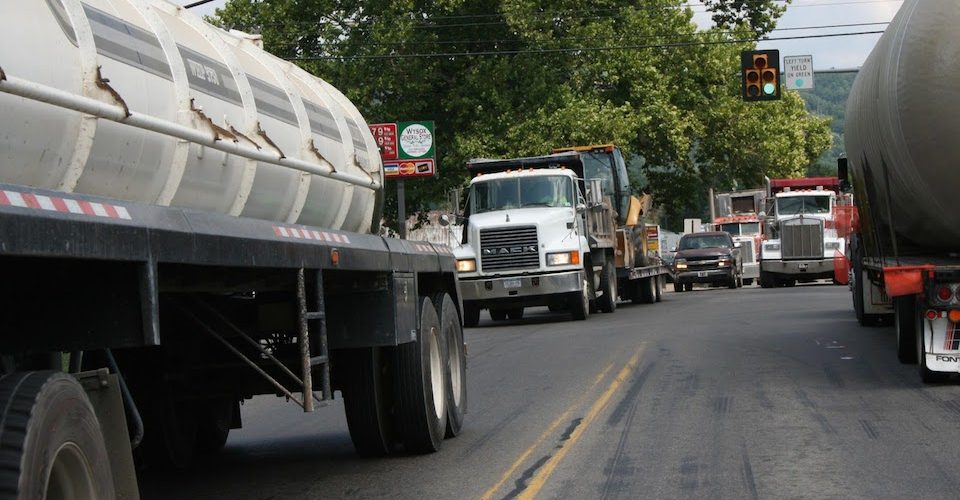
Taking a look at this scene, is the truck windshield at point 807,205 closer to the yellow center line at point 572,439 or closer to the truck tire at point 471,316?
the truck tire at point 471,316

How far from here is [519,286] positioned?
Answer: 2780cm

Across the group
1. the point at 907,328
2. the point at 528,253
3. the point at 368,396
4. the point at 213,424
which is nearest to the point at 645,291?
the point at 528,253

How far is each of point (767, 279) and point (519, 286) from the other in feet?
61.4

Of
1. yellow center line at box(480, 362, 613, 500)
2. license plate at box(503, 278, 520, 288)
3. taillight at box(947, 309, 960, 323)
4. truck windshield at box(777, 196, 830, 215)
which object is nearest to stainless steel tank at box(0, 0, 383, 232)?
yellow center line at box(480, 362, 613, 500)

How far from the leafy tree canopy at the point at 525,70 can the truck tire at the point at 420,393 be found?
106ft

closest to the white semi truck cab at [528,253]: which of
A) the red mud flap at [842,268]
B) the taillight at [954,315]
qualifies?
the red mud flap at [842,268]

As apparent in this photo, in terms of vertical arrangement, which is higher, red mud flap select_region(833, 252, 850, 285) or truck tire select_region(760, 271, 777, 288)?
red mud flap select_region(833, 252, 850, 285)

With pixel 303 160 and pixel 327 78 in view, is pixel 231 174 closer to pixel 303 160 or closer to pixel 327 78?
pixel 303 160

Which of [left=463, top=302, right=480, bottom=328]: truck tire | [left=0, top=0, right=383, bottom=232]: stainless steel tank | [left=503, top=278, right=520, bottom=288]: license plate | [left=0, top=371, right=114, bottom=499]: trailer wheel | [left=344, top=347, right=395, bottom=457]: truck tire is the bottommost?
[left=463, top=302, right=480, bottom=328]: truck tire

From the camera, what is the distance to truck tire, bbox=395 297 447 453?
10102 mm

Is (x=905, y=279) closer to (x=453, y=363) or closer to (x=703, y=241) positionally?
(x=453, y=363)

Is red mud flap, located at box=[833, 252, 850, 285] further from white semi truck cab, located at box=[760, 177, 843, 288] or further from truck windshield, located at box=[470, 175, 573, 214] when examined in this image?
white semi truck cab, located at box=[760, 177, 843, 288]

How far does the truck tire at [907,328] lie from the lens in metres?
15.5

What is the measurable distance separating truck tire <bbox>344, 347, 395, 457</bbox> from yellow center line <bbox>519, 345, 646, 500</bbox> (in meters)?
1.22
